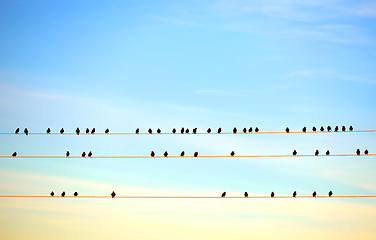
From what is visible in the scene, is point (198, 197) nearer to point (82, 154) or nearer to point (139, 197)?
point (139, 197)

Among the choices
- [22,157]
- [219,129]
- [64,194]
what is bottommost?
[64,194]

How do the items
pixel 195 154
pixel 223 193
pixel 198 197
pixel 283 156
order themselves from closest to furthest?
1. pixel 198 197
2. pixel 283 156
3. pixel 195 154
4. pixel 223 193

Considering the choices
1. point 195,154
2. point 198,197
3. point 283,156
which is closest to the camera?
point 198,197

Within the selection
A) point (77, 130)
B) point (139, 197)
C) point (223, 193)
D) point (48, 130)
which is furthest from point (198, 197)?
point (48, 130)

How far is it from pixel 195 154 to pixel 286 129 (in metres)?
7.77

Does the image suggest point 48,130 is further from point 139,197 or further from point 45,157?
point 139,197

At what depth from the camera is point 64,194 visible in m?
46.3

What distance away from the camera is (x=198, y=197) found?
34.7 m

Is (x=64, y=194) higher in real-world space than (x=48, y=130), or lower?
lower

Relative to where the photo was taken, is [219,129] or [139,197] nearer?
[139,197]

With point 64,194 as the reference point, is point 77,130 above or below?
above

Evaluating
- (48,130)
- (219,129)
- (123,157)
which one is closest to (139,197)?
(123,157)

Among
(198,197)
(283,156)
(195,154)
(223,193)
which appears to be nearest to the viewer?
(198,197)

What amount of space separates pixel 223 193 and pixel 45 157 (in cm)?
1628
